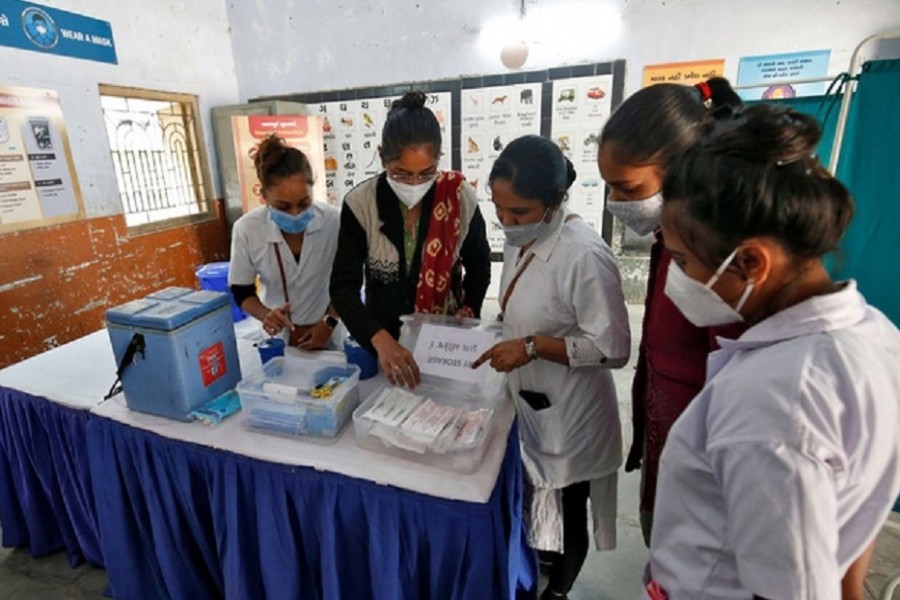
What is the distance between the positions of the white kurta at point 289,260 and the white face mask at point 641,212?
3.93ft

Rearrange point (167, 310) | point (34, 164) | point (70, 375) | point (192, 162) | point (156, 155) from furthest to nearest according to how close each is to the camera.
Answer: point (192, 162) → point (156, 155) → point (34, 164) → point (70, 375) → point (167, 310)

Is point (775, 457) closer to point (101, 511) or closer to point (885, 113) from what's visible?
point (101, 511)

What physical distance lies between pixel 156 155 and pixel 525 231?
164 inches

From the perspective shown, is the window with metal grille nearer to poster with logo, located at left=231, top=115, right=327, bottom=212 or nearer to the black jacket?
poster with logo, located at left=231, top=115, right=327, bottom=212

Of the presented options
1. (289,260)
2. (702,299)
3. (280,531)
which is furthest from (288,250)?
(702,299)

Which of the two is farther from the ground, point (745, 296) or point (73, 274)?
point (745, 296)

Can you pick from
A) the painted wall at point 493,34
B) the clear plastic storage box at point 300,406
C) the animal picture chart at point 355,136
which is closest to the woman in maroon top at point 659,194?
the clear plastic storage box at point 300,406

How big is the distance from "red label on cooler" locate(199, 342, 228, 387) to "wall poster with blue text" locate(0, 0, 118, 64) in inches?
121

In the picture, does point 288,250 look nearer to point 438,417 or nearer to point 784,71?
point 438,417

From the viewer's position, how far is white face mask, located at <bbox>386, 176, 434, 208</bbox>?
138 cm

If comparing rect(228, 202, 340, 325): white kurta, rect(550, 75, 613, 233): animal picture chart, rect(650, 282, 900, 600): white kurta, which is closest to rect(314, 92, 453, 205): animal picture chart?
rect(550, 75, 613, 233): animal picture chart

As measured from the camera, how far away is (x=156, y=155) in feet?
13.4

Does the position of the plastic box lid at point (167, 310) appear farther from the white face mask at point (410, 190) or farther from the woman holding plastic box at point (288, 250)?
the white face mask at point (410, 190)

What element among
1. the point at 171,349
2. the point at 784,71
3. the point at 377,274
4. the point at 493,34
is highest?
the point at 493,34
